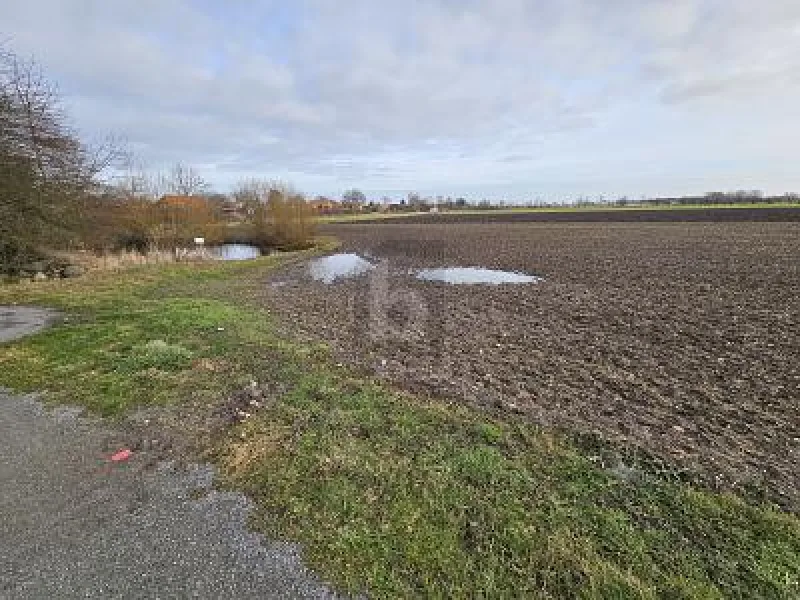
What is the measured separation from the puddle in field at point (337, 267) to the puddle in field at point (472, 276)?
3.78 meters

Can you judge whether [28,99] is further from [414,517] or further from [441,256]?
[414,517]

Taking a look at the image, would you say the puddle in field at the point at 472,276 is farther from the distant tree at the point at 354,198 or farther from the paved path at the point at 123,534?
the distant tree at the point at 354,198

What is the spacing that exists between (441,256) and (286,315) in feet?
55.7

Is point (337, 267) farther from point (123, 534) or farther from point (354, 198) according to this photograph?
point (354, 198)

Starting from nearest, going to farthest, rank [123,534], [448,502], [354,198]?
[123,534] < [448,502] < [354,198]

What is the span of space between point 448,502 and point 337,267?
2231 centimetres

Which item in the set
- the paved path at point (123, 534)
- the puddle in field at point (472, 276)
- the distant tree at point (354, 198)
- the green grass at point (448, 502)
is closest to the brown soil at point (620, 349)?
the green grass at point (448, 502)

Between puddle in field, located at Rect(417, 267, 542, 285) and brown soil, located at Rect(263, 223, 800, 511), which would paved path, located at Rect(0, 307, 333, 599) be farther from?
puddle in field, located at Rect(417, 267, 542, 285)

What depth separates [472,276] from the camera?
18.7 meters

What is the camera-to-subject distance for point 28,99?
1739 cm

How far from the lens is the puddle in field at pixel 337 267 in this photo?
2097 centimetres

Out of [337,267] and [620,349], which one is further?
[337,267]

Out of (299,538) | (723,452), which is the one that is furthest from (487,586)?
(723,452)

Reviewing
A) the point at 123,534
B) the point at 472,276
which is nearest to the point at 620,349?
the point at 123,534
